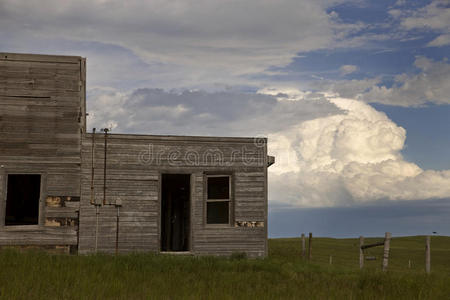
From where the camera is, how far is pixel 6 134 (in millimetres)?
16719

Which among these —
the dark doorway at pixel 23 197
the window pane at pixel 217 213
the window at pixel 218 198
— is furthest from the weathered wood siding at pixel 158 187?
the dark doorway at pixel 23 197

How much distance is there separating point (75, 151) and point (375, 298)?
10.4 metres

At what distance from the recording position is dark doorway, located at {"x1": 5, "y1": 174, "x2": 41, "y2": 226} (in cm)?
2103

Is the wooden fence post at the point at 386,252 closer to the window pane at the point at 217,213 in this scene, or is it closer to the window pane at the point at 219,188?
the window pane at the point at 217,213

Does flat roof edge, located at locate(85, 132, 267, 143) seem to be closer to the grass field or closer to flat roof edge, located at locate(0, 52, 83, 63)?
flat roof edge, located at locate(0, 52, 83, 63)

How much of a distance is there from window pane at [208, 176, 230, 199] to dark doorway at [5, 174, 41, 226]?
7.31 meters

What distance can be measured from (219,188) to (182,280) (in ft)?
23.0

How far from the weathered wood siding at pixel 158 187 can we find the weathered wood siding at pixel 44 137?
50 cm

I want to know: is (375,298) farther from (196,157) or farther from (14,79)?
(14,79)

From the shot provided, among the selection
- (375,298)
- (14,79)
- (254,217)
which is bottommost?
(375,298)

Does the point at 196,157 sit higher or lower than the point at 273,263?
higher

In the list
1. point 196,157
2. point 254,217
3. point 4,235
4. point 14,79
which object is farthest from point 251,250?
point 14,79

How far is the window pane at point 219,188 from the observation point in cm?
1866

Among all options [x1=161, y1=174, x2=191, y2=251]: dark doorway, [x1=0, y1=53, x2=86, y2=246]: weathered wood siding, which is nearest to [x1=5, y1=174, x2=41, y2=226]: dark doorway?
[x1=0, y1=53, x2=86, y2=246]: weathered wood siding
